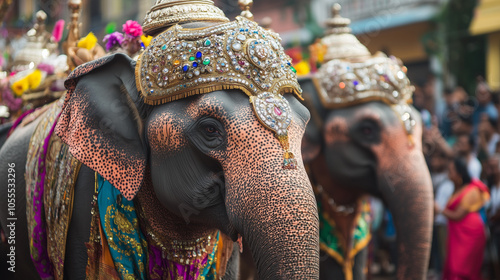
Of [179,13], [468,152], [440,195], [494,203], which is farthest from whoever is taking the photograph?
[440,195]

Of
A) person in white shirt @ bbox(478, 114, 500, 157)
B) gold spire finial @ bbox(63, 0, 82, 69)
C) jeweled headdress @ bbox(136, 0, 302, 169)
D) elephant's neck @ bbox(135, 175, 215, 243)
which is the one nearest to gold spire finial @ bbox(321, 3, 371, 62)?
gold spire finial @ bbox(63, 0, 82, 69)

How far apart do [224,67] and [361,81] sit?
1.87 meters

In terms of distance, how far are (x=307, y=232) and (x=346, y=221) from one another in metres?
2.25

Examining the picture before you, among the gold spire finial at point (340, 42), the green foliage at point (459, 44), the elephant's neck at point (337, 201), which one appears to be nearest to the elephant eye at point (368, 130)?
the elephant's neck at point (337, 201)

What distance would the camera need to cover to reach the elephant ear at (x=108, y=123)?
2225mm

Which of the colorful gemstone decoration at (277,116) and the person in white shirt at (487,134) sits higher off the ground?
the colorful gemstone decoration at (277,116)

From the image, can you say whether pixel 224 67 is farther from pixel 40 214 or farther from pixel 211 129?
pixel 40 214

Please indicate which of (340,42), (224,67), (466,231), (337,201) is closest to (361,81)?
(340,42)

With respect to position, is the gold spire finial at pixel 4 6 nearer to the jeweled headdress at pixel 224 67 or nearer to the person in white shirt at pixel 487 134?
the jeweled headdress at pixel 224 67

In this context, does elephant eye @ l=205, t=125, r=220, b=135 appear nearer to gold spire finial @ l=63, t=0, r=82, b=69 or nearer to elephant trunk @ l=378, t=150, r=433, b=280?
gold spire finial @ l=63, t=0, r=82, b=69

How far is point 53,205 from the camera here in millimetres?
2506

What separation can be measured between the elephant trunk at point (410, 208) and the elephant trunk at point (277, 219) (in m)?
1.79

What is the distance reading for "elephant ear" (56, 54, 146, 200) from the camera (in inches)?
87.6

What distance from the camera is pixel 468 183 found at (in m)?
5.75
